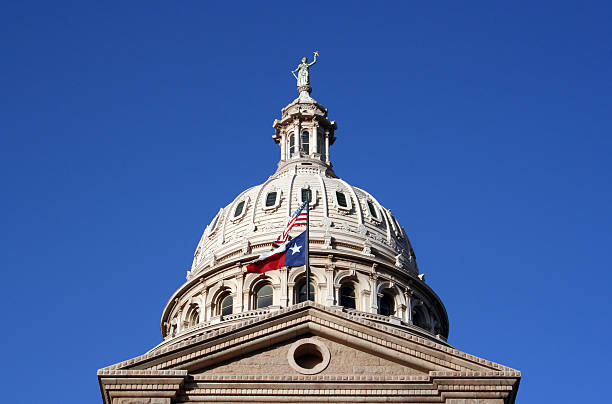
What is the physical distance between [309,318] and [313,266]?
32.4m

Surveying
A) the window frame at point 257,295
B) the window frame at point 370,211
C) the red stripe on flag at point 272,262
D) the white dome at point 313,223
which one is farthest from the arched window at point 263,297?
the red stripe on flag at point 272,262

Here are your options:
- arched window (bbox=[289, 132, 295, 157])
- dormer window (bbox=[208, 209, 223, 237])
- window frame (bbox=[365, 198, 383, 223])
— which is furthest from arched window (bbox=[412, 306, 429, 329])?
arched window (bbox=[289, 132, 295, 157])

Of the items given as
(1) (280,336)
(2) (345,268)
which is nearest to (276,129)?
(2) (345,268)

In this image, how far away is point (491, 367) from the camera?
125 ft

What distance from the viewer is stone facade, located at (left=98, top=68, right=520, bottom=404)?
3778 cm

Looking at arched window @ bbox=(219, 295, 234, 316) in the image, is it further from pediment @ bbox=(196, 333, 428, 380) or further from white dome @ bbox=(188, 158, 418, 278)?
pediment @ bbox=(196, 333, 428, 380)

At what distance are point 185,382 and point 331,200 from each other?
1598 inches

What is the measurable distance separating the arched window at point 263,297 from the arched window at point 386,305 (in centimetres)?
635

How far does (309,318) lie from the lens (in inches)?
1543

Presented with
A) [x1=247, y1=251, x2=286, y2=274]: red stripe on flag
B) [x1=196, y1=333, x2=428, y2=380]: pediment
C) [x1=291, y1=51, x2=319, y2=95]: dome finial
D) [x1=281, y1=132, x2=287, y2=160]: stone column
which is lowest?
[x1=196, y1=333, x2=428, y2=380]: pediment

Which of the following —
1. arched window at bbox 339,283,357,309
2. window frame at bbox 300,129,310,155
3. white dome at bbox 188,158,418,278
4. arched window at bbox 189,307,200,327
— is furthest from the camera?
window frame at bbox 300,129,310,155

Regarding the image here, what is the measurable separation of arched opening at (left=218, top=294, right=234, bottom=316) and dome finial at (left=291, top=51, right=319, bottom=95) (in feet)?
81.4

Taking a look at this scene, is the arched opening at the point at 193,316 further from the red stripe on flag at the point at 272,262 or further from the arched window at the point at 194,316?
the red stripe on flag at the point at 272,262

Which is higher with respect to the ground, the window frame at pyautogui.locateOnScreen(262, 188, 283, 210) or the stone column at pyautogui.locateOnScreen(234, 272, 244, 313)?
the window frame at pyautogui.locateOnScreen(262, 188, 283, 210)
